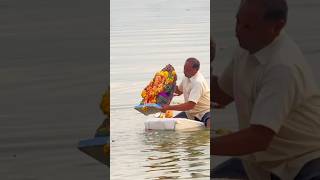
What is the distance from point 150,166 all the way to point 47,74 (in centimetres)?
319

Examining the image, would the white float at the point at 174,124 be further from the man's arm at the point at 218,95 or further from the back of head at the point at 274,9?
the back of head at the point at 274,9

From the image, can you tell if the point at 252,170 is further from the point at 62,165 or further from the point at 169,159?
the point at 62,165

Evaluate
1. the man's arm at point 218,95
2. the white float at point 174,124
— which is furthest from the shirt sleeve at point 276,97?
the white float at point 174,124

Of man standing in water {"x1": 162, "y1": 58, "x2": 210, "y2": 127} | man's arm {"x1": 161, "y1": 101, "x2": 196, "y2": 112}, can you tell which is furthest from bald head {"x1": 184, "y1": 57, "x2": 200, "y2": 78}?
man's arm {"x1": 161, "y1": 101, "x2": 196, "y2": 112}

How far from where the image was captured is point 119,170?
321 centimetres

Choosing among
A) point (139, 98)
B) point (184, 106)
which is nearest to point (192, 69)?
point (184, 106)

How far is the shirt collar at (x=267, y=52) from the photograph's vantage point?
71.2 inches

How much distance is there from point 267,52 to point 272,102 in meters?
Result: 0.12

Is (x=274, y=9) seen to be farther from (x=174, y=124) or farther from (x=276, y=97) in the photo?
(x=174, y=124)

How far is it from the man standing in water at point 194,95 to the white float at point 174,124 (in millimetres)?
29

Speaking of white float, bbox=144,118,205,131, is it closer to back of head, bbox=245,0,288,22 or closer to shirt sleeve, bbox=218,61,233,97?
shirt sleeve, bbox=218,61,233,97

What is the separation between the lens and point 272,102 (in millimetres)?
1770

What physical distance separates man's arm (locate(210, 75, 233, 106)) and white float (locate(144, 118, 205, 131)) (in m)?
1.47

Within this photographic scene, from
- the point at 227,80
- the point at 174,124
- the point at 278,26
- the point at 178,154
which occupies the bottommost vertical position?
the point at 178,154
